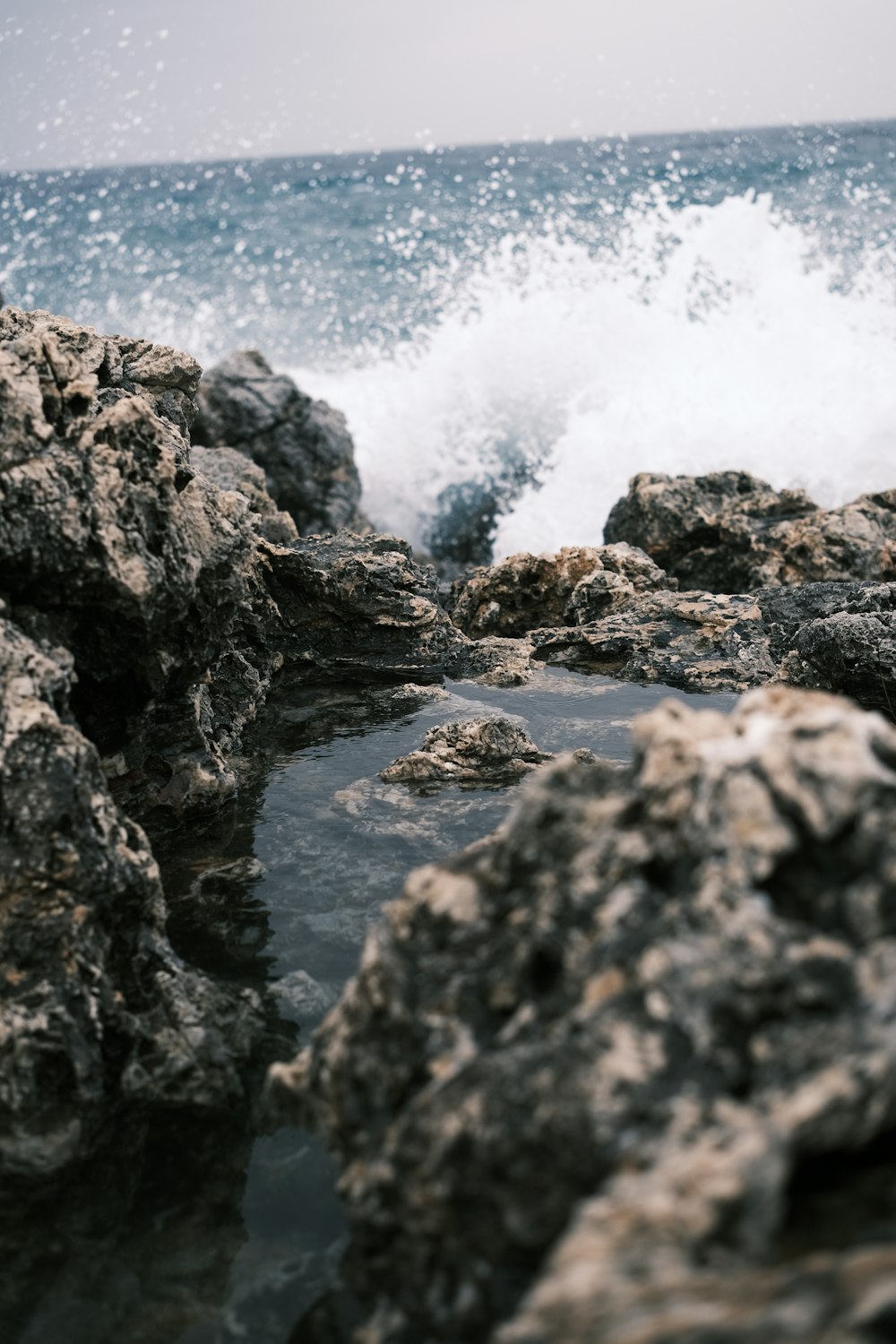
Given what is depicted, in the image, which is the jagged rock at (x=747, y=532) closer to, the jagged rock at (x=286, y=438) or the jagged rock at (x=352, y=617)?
the jagged rock at (x=352, y=617)

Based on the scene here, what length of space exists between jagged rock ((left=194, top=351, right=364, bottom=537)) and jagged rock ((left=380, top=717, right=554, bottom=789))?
328 inches

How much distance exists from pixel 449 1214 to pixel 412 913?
0.61 meters

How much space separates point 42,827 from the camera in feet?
10.7

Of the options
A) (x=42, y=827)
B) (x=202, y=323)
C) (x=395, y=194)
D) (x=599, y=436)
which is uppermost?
(x=395, y=194)

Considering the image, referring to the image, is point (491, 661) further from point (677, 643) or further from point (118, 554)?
point (118, 554)

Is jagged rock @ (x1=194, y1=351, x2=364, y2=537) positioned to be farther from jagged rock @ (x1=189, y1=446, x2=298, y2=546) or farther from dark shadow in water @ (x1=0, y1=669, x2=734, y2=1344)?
dark shadow in water @ (x1=0, y1=669, x2=734, y2=1344)

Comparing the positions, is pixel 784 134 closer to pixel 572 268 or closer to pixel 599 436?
pixel 572 268

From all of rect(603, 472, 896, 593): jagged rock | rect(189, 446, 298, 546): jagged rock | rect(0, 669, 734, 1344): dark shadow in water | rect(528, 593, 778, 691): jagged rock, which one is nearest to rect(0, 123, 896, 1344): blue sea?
rect(0, 669, 734, 1344): dark shadow in water

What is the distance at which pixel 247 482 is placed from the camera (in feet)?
32.3

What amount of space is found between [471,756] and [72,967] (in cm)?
255

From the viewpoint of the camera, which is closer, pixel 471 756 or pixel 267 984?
pixel 267 984

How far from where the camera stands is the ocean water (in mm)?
15891

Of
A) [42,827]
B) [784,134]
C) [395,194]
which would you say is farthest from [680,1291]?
[784,134]

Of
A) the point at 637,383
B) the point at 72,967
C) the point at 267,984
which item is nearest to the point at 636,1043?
the point at 72,967
